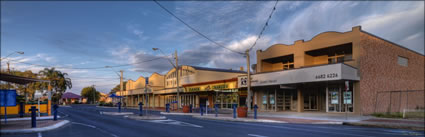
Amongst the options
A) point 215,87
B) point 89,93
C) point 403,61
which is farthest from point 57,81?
point 403,61

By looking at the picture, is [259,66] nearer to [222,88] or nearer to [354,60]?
[222,88]

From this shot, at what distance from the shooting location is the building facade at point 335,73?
25844 mm

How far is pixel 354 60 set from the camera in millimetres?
26125

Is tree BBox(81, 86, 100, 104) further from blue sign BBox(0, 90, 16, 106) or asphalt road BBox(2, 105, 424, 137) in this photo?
asphalt road BBox(2, 105, 424, 137)

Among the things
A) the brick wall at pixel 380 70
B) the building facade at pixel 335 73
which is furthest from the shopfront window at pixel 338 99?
the brick wall at pixel 380 70

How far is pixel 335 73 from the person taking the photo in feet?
80.4

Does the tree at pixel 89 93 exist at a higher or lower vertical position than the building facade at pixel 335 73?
lower

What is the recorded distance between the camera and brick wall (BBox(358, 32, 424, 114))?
26.1 m

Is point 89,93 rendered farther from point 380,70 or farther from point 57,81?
point 380,70

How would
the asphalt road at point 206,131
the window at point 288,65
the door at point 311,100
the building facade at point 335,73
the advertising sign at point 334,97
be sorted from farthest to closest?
the window at point 288,65
the door at point 311,100
the advertising sign at point 334,97
the building facade at point 335,73
the asphalt road at point 206,131

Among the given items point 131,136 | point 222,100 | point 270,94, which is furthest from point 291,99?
point 131,136

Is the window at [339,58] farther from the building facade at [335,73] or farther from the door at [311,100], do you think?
the door at [311,100]

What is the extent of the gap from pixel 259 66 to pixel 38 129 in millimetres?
27345

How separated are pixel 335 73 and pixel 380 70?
274 inches
